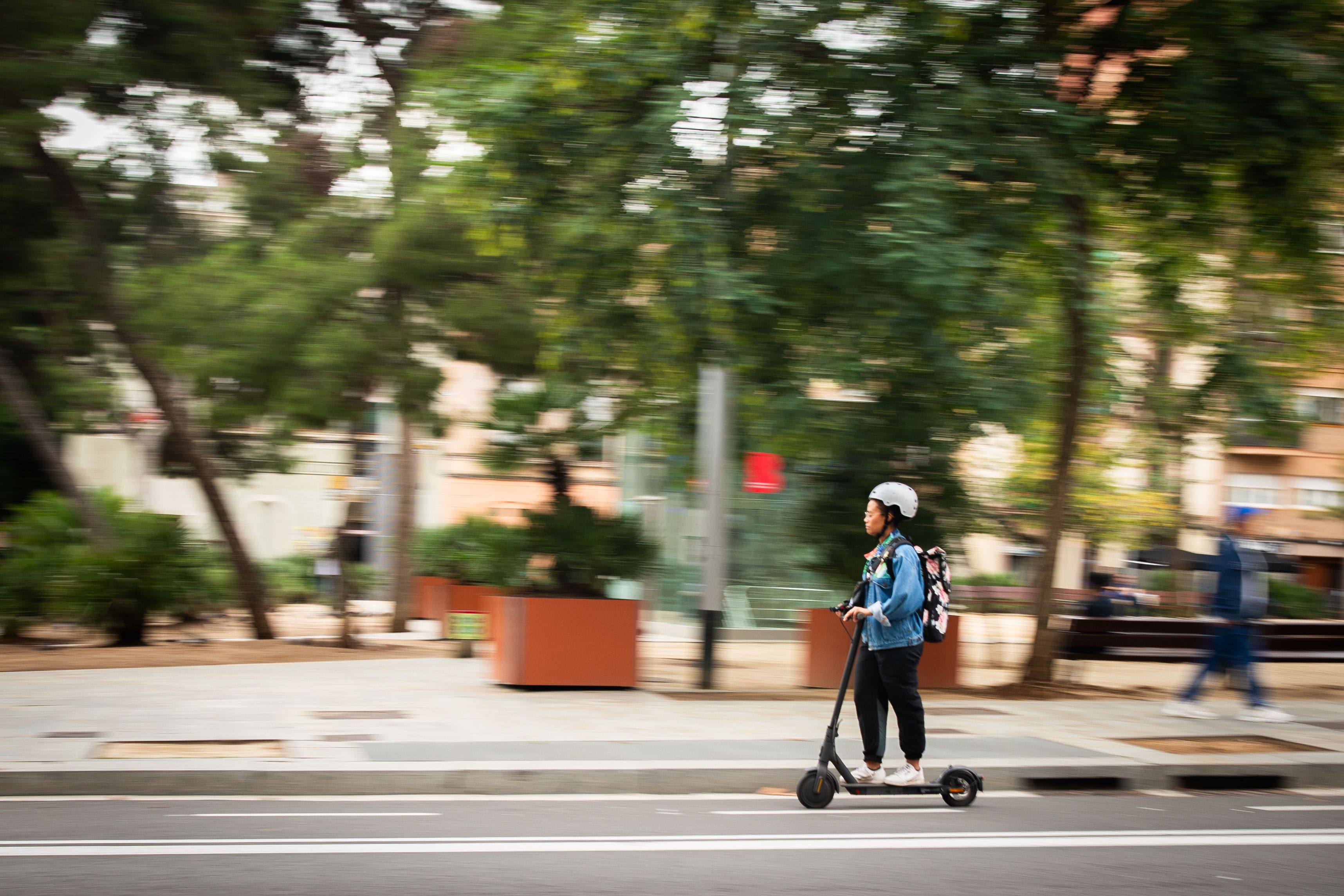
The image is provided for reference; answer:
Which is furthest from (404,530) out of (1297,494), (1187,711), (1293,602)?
(1297,494)

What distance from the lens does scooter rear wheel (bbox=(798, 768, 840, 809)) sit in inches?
298

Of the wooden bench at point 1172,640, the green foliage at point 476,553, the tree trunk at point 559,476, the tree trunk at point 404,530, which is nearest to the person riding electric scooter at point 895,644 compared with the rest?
the green foliage at point 476,553

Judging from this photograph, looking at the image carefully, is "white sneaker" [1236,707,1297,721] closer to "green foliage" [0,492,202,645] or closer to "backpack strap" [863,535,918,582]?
"backpack strap" [863,535,918,582]

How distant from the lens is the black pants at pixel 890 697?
25.5 ft

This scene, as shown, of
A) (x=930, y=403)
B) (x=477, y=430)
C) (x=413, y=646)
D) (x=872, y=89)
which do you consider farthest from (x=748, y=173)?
(x=413, y=646)

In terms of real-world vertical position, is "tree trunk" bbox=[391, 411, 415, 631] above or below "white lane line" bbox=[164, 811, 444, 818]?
above

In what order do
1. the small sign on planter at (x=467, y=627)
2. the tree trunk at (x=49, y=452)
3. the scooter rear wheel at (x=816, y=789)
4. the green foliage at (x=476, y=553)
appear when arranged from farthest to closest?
the tree trunk at (x=49, y=452), the small sign on planter at (x=467, y=627), the green foliage at (x=476, y=553), the scooter rear wheel at (x=816, y=789)

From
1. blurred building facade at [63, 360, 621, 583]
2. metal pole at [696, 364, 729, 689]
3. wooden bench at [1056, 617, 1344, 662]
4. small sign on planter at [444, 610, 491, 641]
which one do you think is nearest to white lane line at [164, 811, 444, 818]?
metal pole at [696, 364, 729, 689]

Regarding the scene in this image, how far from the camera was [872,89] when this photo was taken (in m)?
10.8

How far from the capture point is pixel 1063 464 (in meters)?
14.1

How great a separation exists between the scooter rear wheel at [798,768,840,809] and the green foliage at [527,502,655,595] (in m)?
5.93

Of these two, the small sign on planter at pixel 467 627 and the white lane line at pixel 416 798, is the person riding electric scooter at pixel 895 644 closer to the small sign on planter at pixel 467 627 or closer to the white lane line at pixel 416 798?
the white lane line at pixel 416 798

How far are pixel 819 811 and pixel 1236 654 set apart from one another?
622cm

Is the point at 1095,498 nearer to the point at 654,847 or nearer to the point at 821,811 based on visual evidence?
the point at 821,811
